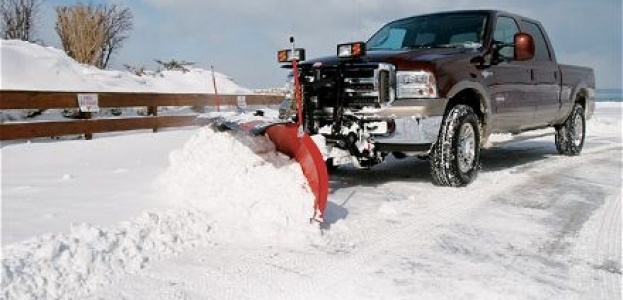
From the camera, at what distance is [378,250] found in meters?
3.71

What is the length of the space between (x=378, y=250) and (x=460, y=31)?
367cm

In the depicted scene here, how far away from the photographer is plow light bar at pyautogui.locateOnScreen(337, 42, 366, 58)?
5.30m

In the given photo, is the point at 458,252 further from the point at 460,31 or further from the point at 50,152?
the point at 50,152

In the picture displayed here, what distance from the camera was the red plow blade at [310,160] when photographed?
13.2ft

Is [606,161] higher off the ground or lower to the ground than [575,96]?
lower

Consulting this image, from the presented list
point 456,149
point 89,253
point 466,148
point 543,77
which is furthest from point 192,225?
point 543,77

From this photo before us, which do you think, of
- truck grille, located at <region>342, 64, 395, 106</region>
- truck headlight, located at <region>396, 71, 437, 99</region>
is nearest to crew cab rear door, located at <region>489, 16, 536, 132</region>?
truck headlight, located at <region>396, 71, 437, 99</region>

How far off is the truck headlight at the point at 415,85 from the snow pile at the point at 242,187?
58.0 inches

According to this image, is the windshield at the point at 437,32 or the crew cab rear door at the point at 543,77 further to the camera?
the crew cab rear door at the point at 543,77

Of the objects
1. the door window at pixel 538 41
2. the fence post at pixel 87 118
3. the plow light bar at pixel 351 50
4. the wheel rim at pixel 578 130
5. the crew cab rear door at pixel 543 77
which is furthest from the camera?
the fence post at pixel 87 118

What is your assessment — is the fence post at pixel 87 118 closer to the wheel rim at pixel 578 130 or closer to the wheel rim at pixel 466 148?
the wheel rim at pixel 466 148

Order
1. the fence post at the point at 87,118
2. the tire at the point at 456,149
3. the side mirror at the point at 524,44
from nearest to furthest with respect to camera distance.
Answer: the tire at the point at 456,149
the side mirror at the point at 524,44
the fence post at the point at 87,118

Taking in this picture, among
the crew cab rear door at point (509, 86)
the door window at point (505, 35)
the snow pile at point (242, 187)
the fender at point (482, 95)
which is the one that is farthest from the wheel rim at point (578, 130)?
the snow pile at point (242, 187)

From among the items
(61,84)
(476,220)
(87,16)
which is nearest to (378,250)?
(476,220)
